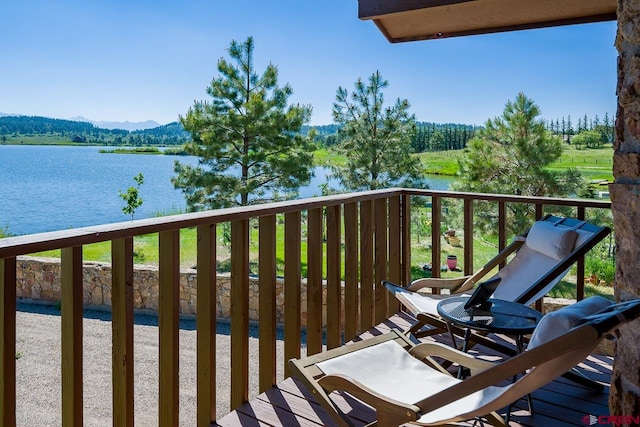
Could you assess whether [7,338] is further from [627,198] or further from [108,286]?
[108,286]

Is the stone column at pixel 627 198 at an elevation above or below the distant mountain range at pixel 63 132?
below

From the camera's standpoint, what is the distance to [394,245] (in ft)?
12.4

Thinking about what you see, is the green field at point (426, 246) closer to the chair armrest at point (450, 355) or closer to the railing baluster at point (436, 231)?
the railing baluster at point (436, 231)

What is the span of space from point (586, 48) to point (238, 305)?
20.8 meters

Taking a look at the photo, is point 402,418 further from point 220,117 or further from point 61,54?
point 61,54

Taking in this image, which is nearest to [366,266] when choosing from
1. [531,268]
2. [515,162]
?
[531,268]

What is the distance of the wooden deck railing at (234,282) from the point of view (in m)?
1.59

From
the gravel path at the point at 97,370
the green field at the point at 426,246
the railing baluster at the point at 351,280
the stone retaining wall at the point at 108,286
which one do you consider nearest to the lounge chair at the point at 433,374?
the railing baluster at the point at 351,280

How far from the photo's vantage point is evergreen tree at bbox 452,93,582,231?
414 inches

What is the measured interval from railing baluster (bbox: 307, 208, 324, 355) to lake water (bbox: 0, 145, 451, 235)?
38.4 feet

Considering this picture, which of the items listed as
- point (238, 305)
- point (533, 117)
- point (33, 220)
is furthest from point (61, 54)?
point (238, 305)

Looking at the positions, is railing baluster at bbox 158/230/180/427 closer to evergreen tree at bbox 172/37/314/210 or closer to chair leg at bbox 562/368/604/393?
chair leg at bbox 562/368/604/393

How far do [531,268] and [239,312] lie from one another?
1.82 meters

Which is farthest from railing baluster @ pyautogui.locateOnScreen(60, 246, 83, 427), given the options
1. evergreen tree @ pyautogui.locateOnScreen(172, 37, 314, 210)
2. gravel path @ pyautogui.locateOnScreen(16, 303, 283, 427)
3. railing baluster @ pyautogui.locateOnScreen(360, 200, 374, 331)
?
evergreen tree @ pyautogui.locateOnScreen(172, 37, 314, 210)
